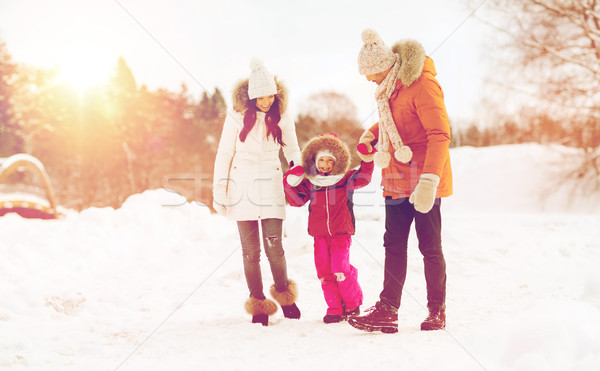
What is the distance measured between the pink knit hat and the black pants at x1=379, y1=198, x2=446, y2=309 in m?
0.86

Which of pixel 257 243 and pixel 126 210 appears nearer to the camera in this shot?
pixel 257 243

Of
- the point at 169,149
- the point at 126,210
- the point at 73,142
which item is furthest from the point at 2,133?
the point at 126,210

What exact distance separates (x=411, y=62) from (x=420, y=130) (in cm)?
43

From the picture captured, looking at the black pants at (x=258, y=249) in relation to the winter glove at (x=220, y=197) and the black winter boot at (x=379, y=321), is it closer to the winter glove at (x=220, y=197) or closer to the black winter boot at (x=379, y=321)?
the winter glove at (x=220, y=197)

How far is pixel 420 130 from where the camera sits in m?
2.85

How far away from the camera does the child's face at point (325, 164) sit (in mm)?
3312

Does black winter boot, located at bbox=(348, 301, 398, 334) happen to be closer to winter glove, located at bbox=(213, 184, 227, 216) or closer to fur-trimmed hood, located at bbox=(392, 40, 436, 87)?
winter glove, located at bbox=(213, 184, 227, 216)

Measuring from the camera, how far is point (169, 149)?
2581cm

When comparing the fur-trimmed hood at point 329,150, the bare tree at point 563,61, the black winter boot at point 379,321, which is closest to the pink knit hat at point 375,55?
the fur-trimmed hood at point 329,150

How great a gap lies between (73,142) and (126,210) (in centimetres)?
1987

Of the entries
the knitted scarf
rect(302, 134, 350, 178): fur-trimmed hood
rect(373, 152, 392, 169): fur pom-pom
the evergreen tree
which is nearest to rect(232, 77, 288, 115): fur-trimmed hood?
rect(302, 134, 350, 178): fur-trimmed hood

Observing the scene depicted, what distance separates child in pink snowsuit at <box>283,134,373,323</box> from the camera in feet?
10.6

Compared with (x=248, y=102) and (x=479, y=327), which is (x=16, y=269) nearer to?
(x=248, y=102)

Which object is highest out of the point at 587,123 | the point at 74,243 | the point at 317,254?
the point at 587,123
